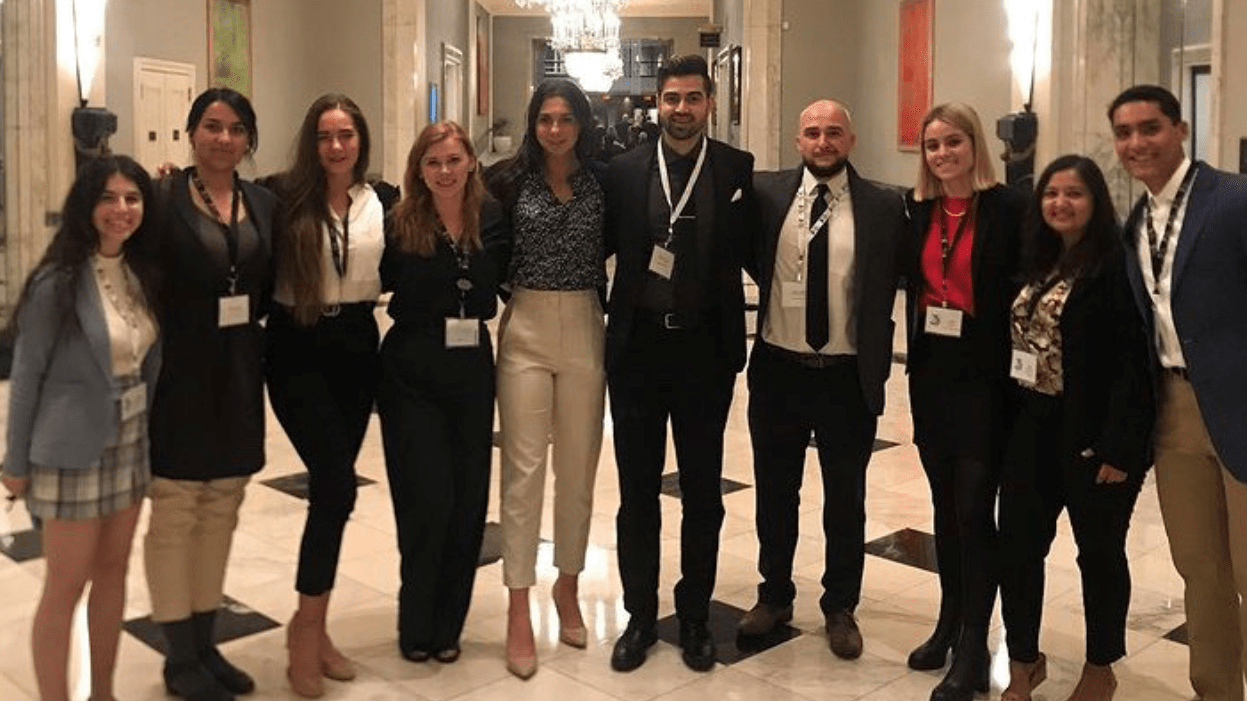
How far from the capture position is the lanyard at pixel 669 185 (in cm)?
367

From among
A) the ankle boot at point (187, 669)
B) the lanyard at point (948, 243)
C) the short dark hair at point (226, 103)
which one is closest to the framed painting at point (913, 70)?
the lanyard at point (948, 243)

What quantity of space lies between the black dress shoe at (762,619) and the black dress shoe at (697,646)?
18cm

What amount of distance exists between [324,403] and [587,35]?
1758cm

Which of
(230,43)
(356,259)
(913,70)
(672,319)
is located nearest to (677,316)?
(672,319)

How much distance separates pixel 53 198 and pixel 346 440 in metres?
7.64

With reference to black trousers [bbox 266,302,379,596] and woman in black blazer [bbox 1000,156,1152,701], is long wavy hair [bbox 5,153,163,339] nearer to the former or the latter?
black trousers [bbox 266,302,379,596]

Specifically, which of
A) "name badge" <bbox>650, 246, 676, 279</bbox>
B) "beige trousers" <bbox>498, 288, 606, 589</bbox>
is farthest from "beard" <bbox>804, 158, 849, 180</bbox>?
"beige trousers" <bbox>498, 288, 606, 589</bbox>

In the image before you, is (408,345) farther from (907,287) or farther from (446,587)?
(907,287)

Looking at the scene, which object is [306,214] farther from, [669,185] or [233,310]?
[669,185]

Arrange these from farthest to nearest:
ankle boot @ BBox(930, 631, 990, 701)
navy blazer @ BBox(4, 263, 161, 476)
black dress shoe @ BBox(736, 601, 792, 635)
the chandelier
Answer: the chandelier, black dress shoe @ BBox(736, 601, 792, 635), ankle boot @ BBox(930, 631, 990, 701), navy blazer @ BBox(4, 263, 161, 476)

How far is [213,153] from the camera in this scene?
10.8ft

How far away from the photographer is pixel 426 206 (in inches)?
143

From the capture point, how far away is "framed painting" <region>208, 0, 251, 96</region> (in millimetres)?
12414

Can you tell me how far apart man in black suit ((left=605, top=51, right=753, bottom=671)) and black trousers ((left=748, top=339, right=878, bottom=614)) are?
0.16 meters
